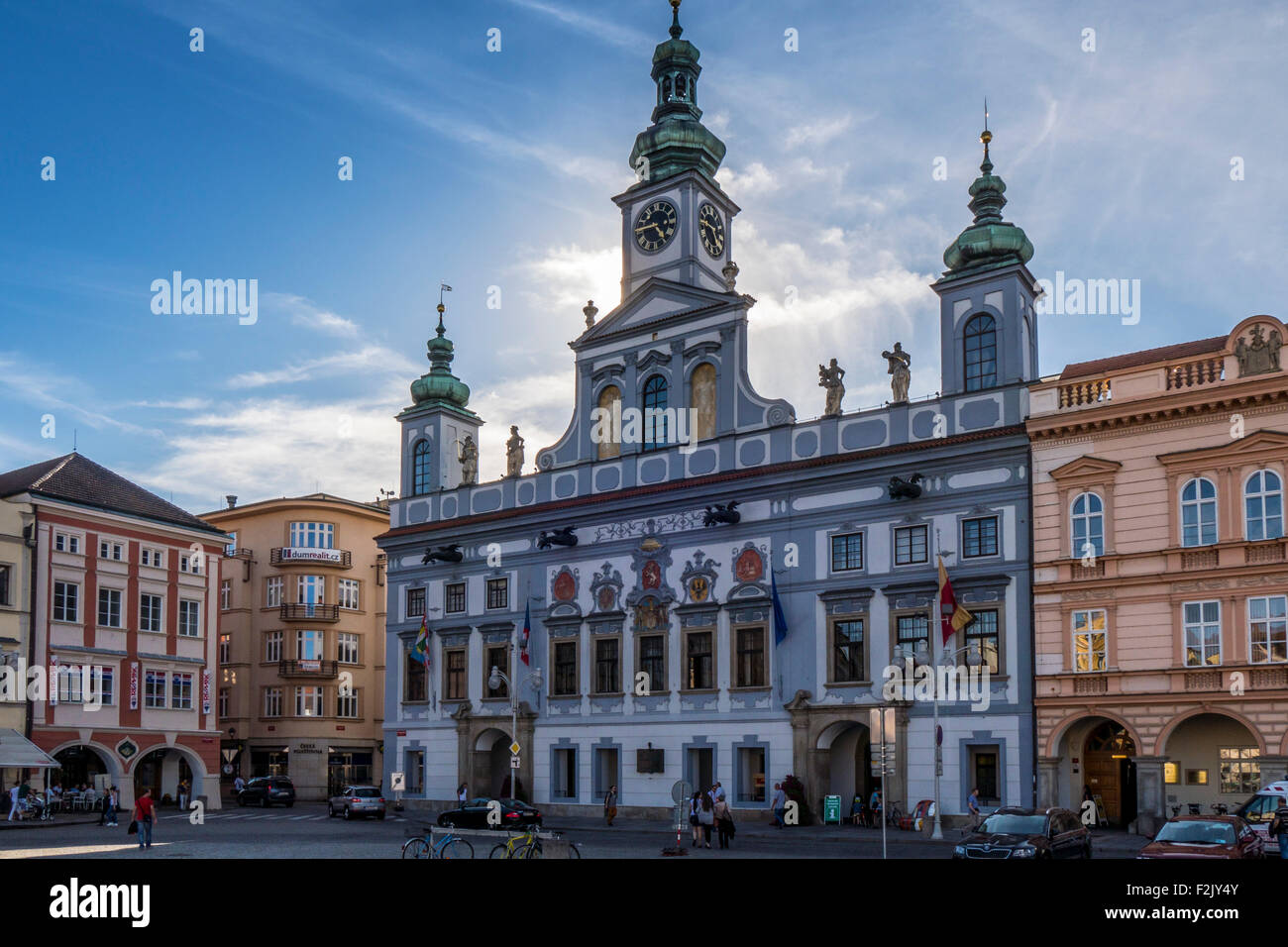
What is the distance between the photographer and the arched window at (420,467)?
204 feet

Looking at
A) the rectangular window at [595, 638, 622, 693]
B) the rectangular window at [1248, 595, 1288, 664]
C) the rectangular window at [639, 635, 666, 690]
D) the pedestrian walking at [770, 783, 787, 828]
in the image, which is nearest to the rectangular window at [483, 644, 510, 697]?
the rectangular window at [595, 638, 622, 693]

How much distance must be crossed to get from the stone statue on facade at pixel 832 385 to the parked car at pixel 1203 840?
25028 mm

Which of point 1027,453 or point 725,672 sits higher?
point 1027,453

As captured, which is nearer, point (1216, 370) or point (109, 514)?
point (1216, 370)

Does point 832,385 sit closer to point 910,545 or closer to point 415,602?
point 910,545

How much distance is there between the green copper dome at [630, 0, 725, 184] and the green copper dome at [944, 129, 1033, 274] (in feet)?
42.2

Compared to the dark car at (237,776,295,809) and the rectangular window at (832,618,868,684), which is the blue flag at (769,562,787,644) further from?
the dark car at (237,776,295,809)

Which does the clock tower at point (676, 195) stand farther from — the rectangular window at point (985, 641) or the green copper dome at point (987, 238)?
the rectangular window at point (985, 641)

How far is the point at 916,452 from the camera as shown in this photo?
44.9 meters

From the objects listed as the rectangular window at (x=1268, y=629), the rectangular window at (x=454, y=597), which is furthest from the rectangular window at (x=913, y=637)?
the rectangular window at (x=454, y=597)
